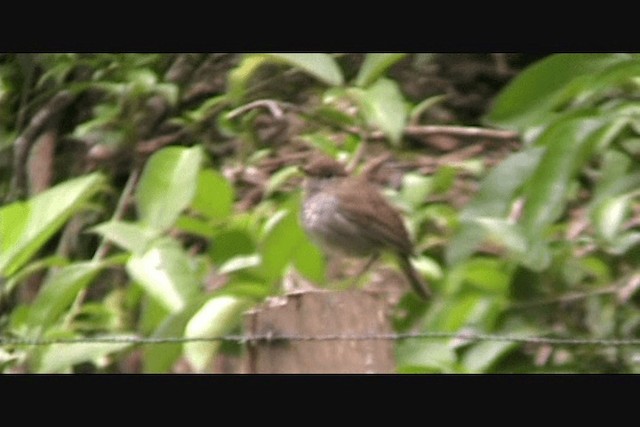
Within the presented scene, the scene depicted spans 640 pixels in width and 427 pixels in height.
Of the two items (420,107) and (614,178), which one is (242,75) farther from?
(614,178)

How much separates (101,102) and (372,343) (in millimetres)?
2716

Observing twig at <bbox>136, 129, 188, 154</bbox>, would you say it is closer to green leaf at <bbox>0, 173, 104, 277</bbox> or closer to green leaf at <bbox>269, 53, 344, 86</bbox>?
green leaf at <bbox>269, 53, 344, 86</bbox>

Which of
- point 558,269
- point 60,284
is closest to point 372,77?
point 558,269

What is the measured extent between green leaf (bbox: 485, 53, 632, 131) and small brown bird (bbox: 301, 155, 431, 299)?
0.65 meters

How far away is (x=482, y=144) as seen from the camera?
4129 mm

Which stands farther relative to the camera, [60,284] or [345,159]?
[345,159]

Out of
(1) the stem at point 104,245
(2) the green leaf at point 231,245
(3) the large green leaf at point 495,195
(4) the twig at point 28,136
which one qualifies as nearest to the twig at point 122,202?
(1) the stem at point 104,245

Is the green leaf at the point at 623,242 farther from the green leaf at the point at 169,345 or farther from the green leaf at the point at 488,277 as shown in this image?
the green leaf at the point at 169,345

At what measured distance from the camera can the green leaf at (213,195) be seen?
341cm

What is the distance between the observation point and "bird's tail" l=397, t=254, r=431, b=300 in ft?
11.1

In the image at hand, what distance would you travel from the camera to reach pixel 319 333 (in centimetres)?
221

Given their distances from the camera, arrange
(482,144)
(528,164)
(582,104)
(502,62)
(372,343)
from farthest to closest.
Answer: (502,62)
(482,144)
(582,104)
(528,164)
(372,343)

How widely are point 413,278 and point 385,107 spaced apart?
0.47 meters

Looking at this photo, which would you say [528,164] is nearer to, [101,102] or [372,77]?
[372,77]
